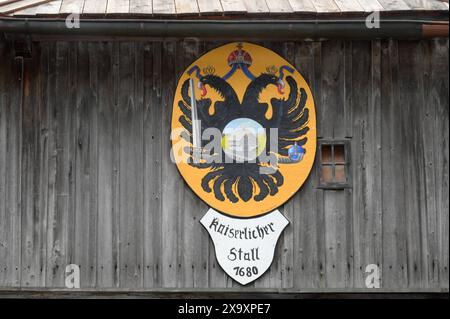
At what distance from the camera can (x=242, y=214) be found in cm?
970

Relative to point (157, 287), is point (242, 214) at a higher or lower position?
higher

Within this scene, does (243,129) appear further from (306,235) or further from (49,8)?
(49,8)

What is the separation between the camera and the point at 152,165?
980 centimetres

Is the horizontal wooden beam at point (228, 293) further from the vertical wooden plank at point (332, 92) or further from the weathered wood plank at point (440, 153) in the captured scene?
the vertical wooden plank at point (332, 92)

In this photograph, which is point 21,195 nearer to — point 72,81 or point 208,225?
point 72,81

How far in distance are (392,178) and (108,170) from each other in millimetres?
2987

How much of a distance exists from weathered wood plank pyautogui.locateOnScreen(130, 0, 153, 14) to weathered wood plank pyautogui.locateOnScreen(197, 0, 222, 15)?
52 centimetres

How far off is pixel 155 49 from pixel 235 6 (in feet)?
3.18

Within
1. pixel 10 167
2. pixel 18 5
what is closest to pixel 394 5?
pixel 18 5

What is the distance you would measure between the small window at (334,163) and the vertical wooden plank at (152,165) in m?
1.71
